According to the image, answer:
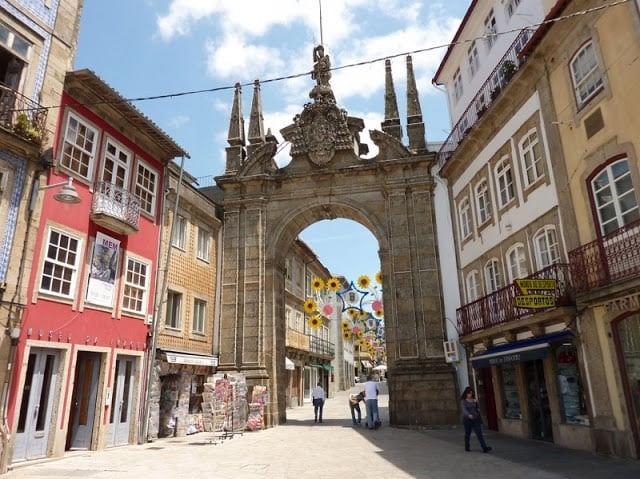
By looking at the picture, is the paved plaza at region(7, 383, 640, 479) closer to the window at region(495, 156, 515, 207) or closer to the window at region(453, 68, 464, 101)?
the window at region(495, 156, 515, 207)

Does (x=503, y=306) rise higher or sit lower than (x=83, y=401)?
higher

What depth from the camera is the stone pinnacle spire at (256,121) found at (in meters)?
21.4

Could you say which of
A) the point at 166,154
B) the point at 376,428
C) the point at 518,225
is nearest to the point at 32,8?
the point at 166,154

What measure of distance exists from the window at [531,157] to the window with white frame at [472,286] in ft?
14.9

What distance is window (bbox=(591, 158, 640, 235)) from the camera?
28.5 ft

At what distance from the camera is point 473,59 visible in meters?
17.8

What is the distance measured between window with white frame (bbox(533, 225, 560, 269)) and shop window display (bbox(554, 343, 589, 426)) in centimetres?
202

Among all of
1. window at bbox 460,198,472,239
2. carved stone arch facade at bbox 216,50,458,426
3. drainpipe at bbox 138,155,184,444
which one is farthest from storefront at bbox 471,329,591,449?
drainpipe at bbox 138,155,184,444

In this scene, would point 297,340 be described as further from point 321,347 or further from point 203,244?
point 203,244

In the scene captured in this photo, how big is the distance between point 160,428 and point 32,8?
1209 cm

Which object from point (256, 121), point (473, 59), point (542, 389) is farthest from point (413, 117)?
point (542, 389)

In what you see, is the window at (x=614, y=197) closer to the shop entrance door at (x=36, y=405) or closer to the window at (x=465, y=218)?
the window at (x=465, y=218)

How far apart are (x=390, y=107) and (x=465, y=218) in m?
6.46

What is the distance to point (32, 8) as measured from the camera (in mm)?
10961
